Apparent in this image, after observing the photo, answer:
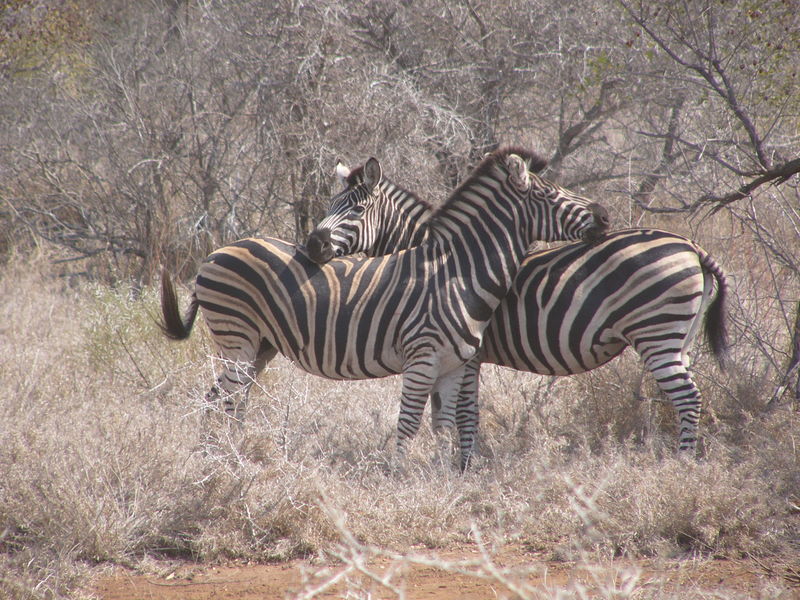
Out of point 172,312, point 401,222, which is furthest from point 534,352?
point 172,312

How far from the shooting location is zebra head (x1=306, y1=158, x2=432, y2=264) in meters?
5.32

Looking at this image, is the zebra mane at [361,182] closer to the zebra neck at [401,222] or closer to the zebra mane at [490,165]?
the zebra neck at [401,222]

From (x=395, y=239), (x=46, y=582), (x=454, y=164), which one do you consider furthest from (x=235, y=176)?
(x=46, y=582)

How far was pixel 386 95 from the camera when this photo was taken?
8727mm

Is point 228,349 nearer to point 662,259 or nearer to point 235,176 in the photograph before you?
point 662,259

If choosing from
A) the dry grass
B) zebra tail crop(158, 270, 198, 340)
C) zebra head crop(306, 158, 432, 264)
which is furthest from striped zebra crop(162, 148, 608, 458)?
the dry grass

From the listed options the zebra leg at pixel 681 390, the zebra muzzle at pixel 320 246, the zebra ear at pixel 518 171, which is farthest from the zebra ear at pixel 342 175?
the zebra leg at pixel 681 390

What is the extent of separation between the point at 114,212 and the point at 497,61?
4.82m

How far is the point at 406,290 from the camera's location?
5.14 m

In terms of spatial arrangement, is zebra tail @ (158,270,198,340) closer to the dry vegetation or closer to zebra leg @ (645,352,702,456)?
the dry vegetation

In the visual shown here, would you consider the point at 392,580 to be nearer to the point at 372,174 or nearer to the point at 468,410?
the point at 468,410

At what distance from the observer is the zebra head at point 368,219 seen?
5.32 meters

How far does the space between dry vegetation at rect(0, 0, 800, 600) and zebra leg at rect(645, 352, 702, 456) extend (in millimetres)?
131

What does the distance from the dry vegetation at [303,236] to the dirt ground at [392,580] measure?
0.08 meters
